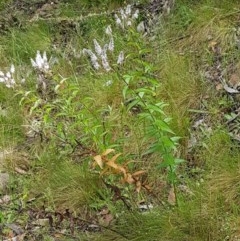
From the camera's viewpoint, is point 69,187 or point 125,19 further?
point 125,19

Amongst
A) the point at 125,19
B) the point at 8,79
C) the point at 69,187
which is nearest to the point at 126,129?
the point at 69,187

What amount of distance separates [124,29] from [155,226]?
1906 millimetres

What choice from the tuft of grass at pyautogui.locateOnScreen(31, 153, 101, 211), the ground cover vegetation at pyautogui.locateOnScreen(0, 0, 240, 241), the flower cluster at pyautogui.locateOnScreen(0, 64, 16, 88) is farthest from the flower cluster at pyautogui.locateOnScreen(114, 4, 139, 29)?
the tuft of grass at pyautogui.locateOnScreen(31, 153, 101, 211)

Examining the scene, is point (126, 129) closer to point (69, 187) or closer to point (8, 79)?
point (69, 187)

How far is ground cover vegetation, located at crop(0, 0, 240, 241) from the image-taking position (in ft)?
9.16

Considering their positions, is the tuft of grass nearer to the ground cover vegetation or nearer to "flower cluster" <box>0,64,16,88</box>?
the ground cover vegetation

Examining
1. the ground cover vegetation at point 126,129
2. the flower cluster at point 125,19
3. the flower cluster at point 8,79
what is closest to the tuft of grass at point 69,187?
the ground cover vegetation at point 126,129

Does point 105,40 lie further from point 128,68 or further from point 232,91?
point 232,91

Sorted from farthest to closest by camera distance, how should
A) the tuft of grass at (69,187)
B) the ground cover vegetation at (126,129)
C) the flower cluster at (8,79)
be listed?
1. the tuft of grass at (69,187)
2. the flower cluster at (8,79)
3. the ground cover vegetation at (126,129)

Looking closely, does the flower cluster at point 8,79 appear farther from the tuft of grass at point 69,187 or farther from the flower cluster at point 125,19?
the flower cluster at point 125,19

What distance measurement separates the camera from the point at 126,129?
11.8 ft

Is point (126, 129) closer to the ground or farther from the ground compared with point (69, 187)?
farther from the ground

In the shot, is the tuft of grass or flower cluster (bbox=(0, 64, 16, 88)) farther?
the tuft of grass

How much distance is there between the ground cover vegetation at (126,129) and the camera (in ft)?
9.16
